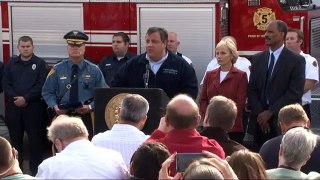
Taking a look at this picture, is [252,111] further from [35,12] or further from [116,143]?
[35,12]

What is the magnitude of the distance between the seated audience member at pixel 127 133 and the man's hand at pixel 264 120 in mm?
2466

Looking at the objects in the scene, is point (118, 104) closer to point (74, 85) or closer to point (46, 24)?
point (74, 85)

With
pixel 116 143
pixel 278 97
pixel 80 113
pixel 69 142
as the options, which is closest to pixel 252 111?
pixel 278 97

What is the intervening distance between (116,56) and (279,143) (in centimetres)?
426

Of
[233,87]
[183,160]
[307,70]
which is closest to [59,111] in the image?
[233,87]

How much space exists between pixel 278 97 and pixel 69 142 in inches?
136

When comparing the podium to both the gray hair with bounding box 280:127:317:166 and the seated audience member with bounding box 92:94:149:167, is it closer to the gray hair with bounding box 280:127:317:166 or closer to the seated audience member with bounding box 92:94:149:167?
the seated audience member with bounding box 92:94:149:167

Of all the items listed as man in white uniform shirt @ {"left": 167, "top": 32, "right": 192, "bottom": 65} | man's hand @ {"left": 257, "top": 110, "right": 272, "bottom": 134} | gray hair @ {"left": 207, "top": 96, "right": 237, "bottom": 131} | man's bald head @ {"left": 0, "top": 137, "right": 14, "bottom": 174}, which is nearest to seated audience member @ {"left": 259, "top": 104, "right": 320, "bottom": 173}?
gray hair @ {"left": 207, "top": 96, "right": 237, "bottom": 131}

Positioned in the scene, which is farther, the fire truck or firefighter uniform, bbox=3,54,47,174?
the fire truck

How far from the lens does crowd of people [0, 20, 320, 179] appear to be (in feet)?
15.0

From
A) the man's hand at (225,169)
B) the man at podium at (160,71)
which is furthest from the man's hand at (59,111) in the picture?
the man's hand at (225,169)

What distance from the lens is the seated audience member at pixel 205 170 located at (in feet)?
12.2

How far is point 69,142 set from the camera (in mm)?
4805

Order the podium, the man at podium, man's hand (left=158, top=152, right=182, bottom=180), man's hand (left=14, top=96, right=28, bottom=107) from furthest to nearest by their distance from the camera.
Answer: man's hand (left=14, top=96, right=28, bottom=107), the man at podium, the podium, man's hand (left=158, top=152, right=182, bottom=180)
